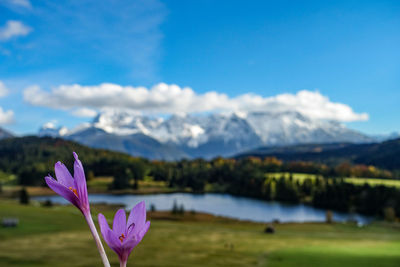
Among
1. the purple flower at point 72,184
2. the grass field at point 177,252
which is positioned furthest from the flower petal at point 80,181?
the grass field at point 177,252

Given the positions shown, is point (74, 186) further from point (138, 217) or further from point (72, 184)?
point (138, 217)

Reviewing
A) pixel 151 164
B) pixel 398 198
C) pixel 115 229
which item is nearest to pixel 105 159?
pixel 151 164

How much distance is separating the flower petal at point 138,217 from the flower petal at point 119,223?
0.02 meters

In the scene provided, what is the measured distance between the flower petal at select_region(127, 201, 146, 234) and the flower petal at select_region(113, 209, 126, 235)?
0.02m

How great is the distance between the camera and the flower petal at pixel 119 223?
54cm

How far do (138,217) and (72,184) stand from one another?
0.37 feet

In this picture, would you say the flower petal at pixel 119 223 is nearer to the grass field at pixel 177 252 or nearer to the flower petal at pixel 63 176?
the flower petal at pixel 63 176

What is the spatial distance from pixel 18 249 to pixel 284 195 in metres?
67.9

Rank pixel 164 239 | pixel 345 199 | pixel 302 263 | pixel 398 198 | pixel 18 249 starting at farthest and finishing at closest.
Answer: pixel 345 199, pixel 398 198, pixel 164 239, pixel 18 249, pixel 302 263

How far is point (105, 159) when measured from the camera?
107 meters

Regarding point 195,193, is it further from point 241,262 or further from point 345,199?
point 241,262

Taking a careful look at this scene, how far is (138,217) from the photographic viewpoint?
1.70ft

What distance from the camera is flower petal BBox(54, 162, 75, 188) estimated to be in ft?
1.77

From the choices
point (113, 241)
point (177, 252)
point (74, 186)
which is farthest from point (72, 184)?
point (177, 252)
